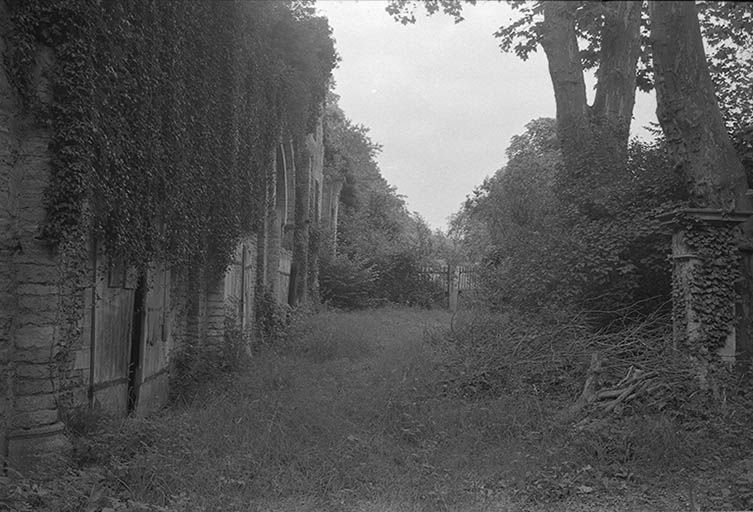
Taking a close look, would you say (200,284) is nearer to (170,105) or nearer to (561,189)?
(170,105)

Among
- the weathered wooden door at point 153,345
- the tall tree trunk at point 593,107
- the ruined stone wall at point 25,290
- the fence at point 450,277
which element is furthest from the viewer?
the fence at point 450,277

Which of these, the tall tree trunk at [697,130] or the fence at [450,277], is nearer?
the tall tree trunk at [697,130]

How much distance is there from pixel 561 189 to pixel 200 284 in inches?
257

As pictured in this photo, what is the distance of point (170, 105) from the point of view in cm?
891

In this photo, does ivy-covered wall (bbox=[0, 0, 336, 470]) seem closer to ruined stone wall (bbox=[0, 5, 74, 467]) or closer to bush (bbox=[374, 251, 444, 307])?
ruined stone wall (bbox=[0, 5, 74, 467])

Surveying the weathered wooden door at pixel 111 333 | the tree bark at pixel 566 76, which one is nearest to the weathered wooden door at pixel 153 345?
the weathered wooden door at pixel 111 333

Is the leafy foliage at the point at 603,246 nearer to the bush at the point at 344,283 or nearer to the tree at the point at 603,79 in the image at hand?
the tree at the point at 603,79

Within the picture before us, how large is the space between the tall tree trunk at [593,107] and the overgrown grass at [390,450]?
10.3 ft

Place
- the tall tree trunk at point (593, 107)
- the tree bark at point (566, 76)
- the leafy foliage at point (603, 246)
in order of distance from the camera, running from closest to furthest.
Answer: the leafy foliage at point (603, 246), the tall tree trunk at point (593, 107), the tree bark at point (566, 76)

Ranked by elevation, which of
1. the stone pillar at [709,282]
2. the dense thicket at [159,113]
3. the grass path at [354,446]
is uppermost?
the dense thicket at [159,113]

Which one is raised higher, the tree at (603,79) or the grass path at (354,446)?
the tree at (603,79)

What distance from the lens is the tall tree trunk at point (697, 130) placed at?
868cm

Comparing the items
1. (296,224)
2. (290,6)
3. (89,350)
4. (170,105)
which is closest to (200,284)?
(170,105)

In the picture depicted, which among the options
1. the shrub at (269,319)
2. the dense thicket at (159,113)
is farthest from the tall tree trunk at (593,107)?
the shrub at (269,319)
